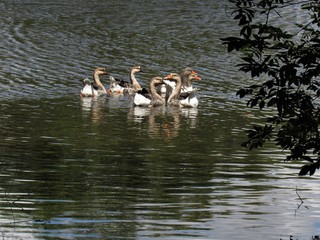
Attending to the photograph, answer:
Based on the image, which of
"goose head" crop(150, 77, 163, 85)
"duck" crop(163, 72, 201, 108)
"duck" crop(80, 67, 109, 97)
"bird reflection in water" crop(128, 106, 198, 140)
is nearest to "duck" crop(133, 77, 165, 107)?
"bird reflection in water" crop(128, 106, 198, 140)

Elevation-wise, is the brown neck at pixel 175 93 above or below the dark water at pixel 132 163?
below

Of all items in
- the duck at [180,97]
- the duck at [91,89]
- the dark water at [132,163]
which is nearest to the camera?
the dark water at [132,163]

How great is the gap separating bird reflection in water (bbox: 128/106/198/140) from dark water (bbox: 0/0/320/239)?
4 cm

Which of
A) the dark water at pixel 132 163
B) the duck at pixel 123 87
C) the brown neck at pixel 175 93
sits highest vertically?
the dark water at pixel 132 163

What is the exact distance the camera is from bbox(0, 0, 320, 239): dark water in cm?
1116

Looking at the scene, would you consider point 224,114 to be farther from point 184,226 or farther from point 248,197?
point 184,226

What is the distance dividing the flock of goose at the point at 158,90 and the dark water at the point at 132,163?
0.33 metres

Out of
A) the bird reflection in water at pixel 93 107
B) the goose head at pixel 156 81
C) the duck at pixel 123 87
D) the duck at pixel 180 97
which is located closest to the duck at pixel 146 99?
the duck at pixel 180 97

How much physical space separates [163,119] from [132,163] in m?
7.51

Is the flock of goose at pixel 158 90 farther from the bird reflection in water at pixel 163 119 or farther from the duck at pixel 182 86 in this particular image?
the bird reflection in water at pixel 163 119

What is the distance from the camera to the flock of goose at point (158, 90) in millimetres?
26078

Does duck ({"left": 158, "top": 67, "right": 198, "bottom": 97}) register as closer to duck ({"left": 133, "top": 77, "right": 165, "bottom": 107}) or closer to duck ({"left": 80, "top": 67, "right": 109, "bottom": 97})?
duck ({"left": 133, "top": 77, "right": 165, "bottom": 107})

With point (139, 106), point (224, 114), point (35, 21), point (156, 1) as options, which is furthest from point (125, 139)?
point (156, 1)

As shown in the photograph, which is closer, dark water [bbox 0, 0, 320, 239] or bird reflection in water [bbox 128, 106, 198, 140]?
dark water [bbox 0, 0, 320, 239]
